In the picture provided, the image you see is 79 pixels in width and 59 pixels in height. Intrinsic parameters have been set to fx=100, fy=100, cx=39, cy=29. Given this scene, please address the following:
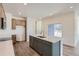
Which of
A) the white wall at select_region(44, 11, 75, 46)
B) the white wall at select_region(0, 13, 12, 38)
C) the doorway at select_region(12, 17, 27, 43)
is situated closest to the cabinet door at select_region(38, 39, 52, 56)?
the white wall at select_region(44, 11, 75, 46)

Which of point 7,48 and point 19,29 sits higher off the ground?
point 19,29

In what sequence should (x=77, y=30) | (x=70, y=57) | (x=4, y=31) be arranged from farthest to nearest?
(x=4, y=31), (x=77, y=30), (x=70, y=57)

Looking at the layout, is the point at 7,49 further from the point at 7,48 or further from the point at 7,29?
the point at 7,29

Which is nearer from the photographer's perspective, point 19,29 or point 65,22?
point 19,29

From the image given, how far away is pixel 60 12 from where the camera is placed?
5.79 feet

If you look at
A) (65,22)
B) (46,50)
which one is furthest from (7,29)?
(65,22)

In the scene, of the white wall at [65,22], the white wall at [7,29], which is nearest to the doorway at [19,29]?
the white wall at [7,29]

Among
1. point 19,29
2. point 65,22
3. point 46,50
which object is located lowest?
point 46,50

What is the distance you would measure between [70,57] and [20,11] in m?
1.11

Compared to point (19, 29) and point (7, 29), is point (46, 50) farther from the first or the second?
point (7, 29)

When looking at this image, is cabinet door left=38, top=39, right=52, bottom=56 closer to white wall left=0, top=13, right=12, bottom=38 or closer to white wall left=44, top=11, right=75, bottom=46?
white wall left=44, top=11, right=75, bottom=46

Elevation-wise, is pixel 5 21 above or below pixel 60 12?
below

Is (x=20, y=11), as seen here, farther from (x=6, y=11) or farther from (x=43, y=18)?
(x=43, y=18)

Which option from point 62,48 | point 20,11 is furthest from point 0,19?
point 62,48
